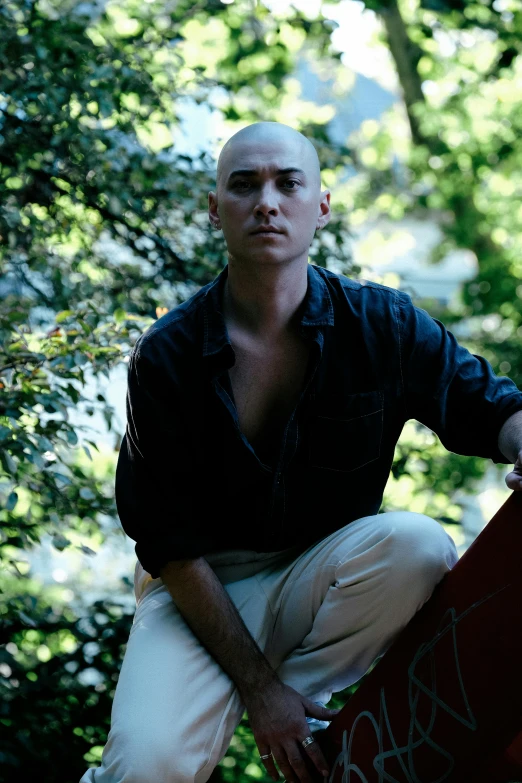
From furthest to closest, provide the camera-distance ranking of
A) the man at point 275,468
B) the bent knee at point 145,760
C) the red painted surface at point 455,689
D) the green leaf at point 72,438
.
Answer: the green leaf at point 72,438 < the man at point 275,468 < the bent knee at point 145,760 < the red painted surface at point 455,689

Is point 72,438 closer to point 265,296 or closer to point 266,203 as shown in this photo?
point 265,296

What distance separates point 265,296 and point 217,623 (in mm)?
719

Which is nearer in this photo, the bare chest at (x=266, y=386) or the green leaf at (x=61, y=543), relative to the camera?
the bare chest at (x=266, y=386)

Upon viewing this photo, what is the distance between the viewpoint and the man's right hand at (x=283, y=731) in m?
1.95

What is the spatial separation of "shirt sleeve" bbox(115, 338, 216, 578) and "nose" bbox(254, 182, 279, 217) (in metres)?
0.39

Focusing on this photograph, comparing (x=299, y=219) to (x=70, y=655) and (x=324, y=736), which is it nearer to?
(x=324, y=736)

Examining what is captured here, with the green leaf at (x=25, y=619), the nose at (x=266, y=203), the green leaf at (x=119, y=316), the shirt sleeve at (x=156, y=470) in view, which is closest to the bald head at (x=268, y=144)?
the nose at (x=266, y=203)

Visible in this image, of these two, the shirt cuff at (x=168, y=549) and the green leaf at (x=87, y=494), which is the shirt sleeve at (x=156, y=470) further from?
the green leaf at (x=87, y=494)

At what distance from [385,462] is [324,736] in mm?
623

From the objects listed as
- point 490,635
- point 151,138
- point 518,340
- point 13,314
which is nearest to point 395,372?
point 490,635

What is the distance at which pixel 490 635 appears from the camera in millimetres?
1763

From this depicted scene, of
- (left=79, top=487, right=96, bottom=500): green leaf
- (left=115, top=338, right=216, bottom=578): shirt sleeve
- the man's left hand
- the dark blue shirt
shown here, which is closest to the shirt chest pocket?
the dark blue shirt

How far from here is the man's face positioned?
213 centimetres

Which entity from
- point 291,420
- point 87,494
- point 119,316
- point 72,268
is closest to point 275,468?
point 291,420
